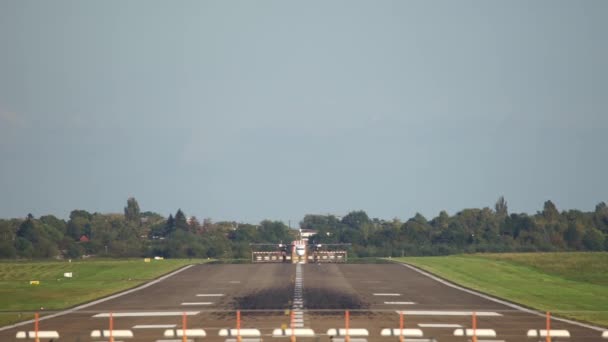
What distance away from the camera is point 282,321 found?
48.6m

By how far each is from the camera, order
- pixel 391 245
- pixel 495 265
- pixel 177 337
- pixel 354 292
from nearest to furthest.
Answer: pixel 177 337, pixel 354 292, pixel 495 265, pixel 391 245

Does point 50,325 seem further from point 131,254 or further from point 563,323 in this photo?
point 131,254

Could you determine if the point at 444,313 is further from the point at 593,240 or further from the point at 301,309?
the point at 593,240

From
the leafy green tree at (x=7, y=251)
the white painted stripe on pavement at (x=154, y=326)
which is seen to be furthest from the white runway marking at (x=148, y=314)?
the leafy green tree at (x=7, y=251)

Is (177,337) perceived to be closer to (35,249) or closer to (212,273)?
(212,273)

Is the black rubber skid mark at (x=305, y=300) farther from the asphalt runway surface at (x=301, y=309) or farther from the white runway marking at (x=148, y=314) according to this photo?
the white runway marking at (x=148, y=314)

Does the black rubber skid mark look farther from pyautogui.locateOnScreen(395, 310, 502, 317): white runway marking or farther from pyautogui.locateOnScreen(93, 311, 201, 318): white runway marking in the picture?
pyautogui.locateOnScreen(93, 311, 201, 318): white runway marking

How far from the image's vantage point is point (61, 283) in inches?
3211

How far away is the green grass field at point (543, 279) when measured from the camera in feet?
197

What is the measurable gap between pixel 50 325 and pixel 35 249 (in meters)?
131

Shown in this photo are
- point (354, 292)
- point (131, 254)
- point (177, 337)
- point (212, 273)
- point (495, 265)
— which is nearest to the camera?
point (177, 337)

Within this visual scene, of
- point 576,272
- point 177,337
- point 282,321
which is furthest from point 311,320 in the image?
point 576,272

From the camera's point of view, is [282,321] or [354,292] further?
[354,292]

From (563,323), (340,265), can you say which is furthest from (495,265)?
(563,323)
